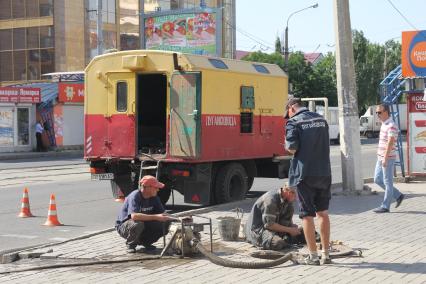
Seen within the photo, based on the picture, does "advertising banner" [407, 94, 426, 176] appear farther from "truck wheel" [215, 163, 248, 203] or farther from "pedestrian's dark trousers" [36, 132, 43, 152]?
"pedestrian's dark trousers" [36, 132, 43, 152]

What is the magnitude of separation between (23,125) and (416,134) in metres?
23.7

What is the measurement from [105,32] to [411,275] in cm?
4417

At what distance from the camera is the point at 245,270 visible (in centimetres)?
751

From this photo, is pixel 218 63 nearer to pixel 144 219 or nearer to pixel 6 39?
pixel 144 219

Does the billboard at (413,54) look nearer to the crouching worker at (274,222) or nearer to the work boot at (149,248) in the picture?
the crouching worker at (274,222)

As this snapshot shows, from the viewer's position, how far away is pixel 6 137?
34625mm

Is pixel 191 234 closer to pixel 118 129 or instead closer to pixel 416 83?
pixel 118 129

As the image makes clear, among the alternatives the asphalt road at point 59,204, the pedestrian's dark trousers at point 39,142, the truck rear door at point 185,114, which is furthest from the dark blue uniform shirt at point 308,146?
the pedestrian's dark trousers at point 39,142

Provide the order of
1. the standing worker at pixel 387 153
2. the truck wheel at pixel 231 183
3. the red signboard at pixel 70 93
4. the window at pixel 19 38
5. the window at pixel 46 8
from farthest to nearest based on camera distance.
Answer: the window at pixel 19 38, the window at pixel 46 8, the red signboard at pixel 70 93, the truck wheel at pixel 231 183, the standing worker at pixel 387 153

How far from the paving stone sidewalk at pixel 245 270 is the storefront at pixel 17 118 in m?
25.7

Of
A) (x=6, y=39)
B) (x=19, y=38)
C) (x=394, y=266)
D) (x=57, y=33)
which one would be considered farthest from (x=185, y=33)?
(x=394, y=266)

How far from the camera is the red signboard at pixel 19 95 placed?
33.7m

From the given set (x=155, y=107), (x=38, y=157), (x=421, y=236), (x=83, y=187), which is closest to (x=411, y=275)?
(x=421, y=236)

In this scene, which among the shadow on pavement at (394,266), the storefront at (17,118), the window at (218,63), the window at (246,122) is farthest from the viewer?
the storefront at (17,118)
